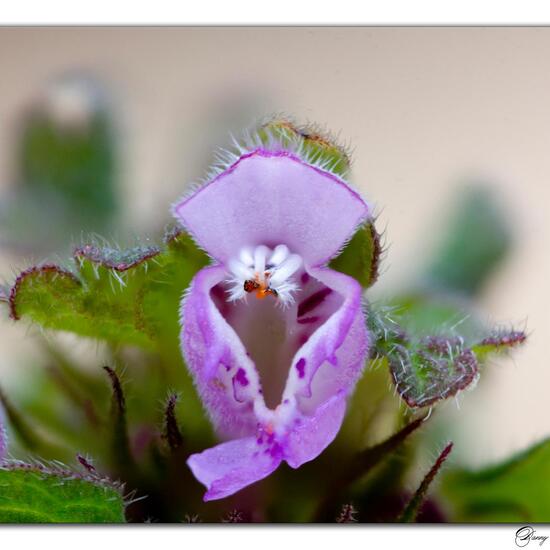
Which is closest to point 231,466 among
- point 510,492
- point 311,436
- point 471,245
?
point 311,436

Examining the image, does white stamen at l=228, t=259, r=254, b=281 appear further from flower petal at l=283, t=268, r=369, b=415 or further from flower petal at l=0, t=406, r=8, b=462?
flower petal at l=0, t=406, r=8, b=462

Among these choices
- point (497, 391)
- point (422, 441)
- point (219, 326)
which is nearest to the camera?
point (219, 326)

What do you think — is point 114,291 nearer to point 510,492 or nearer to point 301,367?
point 301,367

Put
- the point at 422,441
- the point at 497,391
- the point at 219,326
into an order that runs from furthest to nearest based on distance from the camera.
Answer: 1. the point at 497,391
2. the point at 422,441
3. the point at 219,326

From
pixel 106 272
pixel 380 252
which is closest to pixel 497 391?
pixel 380 252

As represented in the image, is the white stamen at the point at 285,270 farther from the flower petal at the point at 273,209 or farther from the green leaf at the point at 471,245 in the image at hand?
the green leaf at the point at 471,245

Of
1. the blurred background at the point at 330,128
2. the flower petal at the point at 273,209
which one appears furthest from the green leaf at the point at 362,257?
the blurred background at the point at 330,128

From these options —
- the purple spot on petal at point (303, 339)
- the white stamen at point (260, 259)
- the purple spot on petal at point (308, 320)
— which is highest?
the white stamen at point (260, 259)
